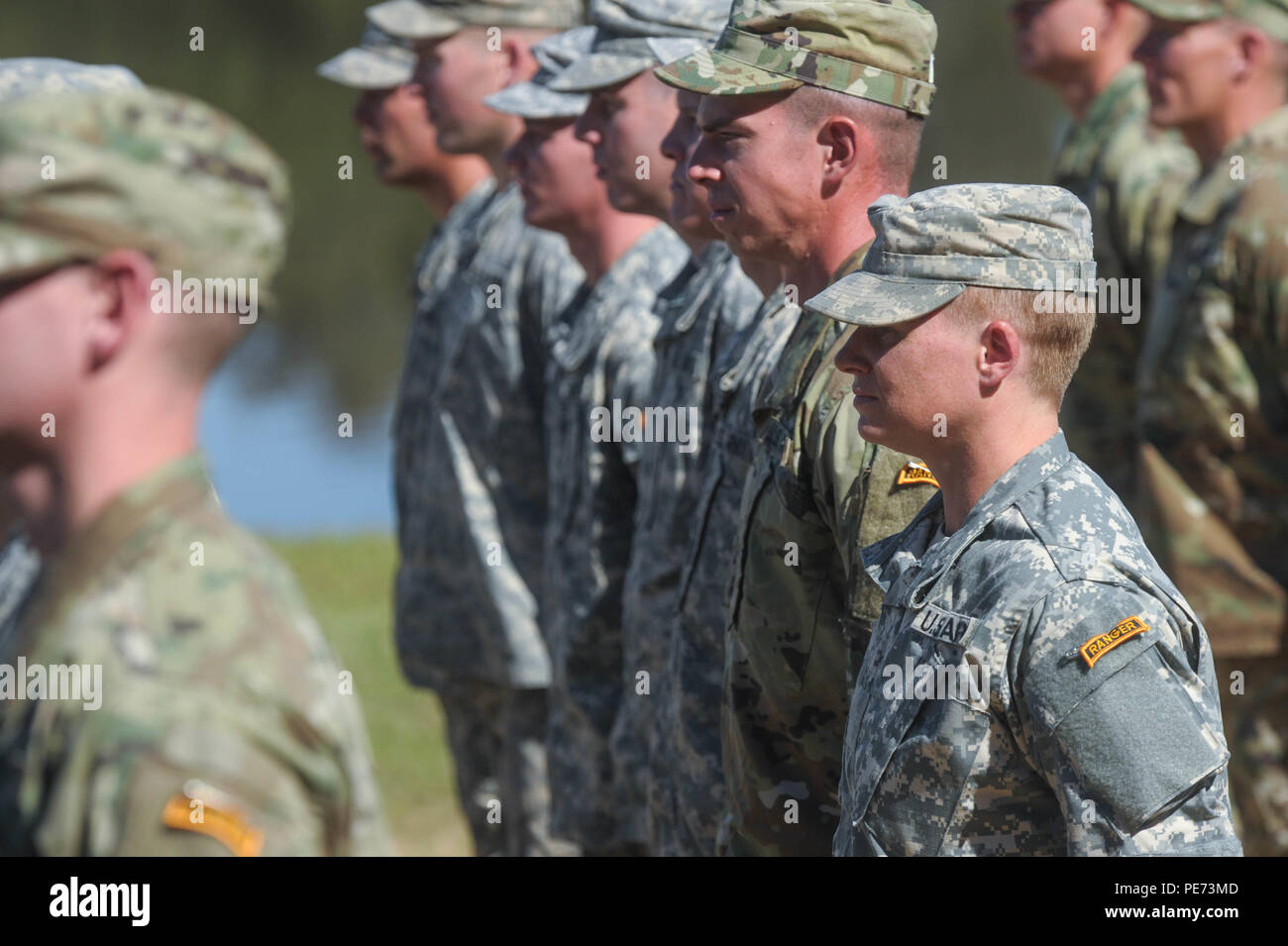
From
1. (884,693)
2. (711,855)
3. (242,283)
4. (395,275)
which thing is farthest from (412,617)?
(395,275)

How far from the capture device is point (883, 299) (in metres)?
2.58

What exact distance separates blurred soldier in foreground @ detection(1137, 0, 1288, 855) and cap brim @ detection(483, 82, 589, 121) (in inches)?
71.5

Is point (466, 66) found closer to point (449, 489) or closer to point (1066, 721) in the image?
point (449, 489)

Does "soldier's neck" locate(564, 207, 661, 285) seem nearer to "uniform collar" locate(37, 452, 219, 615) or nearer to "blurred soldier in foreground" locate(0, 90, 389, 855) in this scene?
"blurred soldier in foreground" locate(0, 90, 389, 855)

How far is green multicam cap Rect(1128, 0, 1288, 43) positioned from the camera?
17.7ft

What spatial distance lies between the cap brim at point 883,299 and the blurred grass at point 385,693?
4018 millimetres

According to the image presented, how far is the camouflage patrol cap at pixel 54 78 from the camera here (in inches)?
77.8

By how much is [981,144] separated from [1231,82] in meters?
8.12

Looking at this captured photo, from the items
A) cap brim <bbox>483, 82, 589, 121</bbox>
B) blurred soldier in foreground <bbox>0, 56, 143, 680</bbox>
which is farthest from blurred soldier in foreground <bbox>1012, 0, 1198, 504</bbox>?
blurred soldier in foreground <bbox>0, 56, 143, 680</bbox>

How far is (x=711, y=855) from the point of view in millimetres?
3674

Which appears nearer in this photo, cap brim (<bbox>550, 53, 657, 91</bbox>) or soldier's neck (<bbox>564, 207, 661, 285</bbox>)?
cap brim (<bbox>550, 53, 657, 91</bbox>)

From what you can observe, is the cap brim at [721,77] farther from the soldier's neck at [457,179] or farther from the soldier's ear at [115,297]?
the soldier's neck at [457,179]

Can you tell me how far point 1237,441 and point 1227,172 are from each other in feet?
2.59

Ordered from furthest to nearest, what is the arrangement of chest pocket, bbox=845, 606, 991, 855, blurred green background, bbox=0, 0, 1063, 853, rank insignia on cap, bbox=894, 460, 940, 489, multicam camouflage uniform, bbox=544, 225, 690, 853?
1. blurred green background, bbox=0, 0, 1063, 853
2. multicam camouflage uniform, bbox=544, 225, 690, 853
3. rank insignia on cap, bbox=894, 460, 940, 489
4. chest pocket, bbox=845, 606, 991, 855
